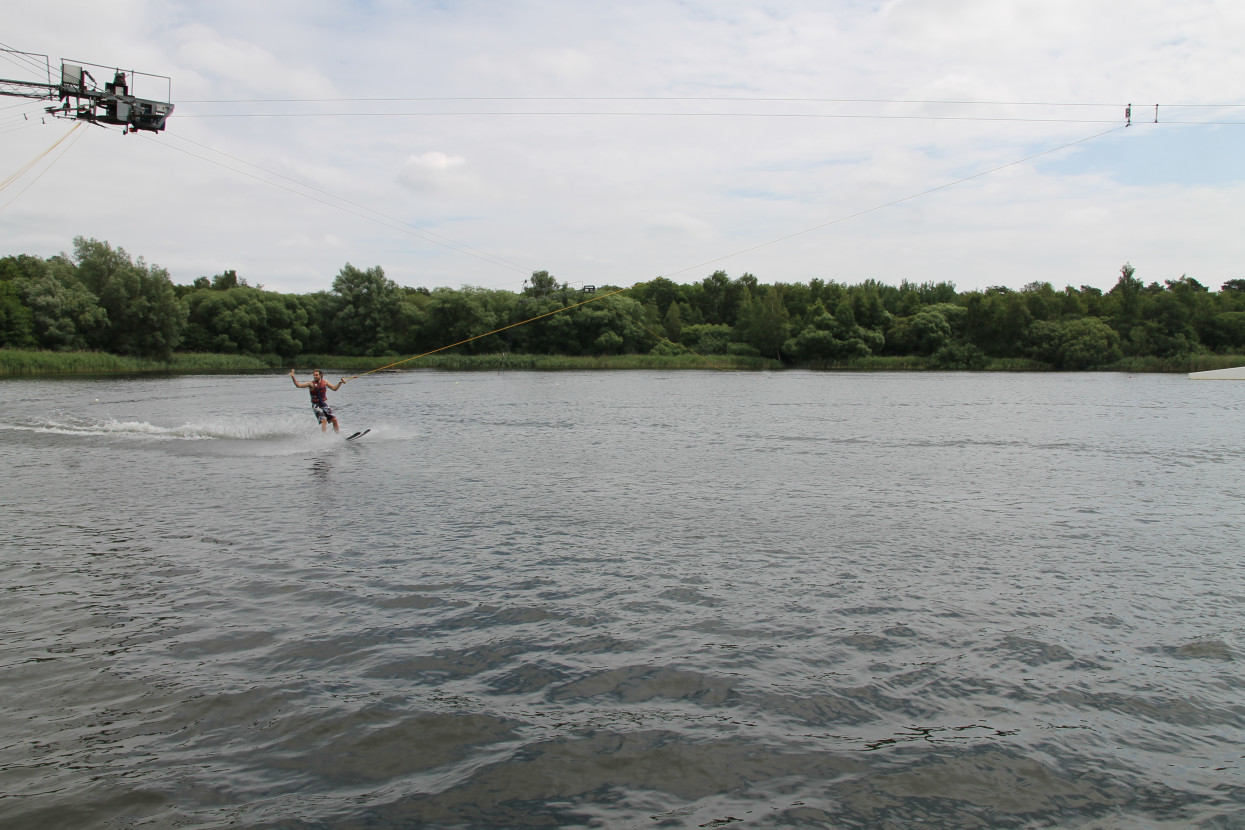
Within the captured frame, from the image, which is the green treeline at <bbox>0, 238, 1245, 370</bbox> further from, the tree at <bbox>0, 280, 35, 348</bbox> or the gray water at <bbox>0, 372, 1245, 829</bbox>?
the gray water at <bbox>0, 372, 1245, 829</bbox>

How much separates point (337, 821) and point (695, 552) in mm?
7054

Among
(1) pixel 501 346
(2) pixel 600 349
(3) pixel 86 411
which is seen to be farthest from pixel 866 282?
(3) pixel 86 411

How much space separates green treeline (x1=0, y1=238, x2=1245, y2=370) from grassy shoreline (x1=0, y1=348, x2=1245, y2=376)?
1981 mm

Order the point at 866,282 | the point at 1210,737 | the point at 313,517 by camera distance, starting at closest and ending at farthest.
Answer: the point at 1210,737, the point at 313,517, the point at 866,282

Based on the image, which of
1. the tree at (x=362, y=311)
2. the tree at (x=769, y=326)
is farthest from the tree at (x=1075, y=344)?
the tree at (x=362, y=311)

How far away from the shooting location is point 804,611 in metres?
9.03

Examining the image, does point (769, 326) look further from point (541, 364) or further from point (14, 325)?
point (14, 325)

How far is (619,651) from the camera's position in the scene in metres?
7.86

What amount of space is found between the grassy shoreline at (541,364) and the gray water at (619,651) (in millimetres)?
62046

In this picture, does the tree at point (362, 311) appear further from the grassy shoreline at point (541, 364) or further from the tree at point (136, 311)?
the tree at point (136, 311)

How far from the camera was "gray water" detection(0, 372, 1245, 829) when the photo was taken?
5.59 metres

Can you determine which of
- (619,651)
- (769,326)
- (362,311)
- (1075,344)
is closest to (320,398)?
(619,651)

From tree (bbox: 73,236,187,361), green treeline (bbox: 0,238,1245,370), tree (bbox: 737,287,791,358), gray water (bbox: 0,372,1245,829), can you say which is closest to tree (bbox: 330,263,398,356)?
green treeline (bbox: 0,238,1245,370)

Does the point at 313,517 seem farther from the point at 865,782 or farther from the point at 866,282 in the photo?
the point at 866,282
